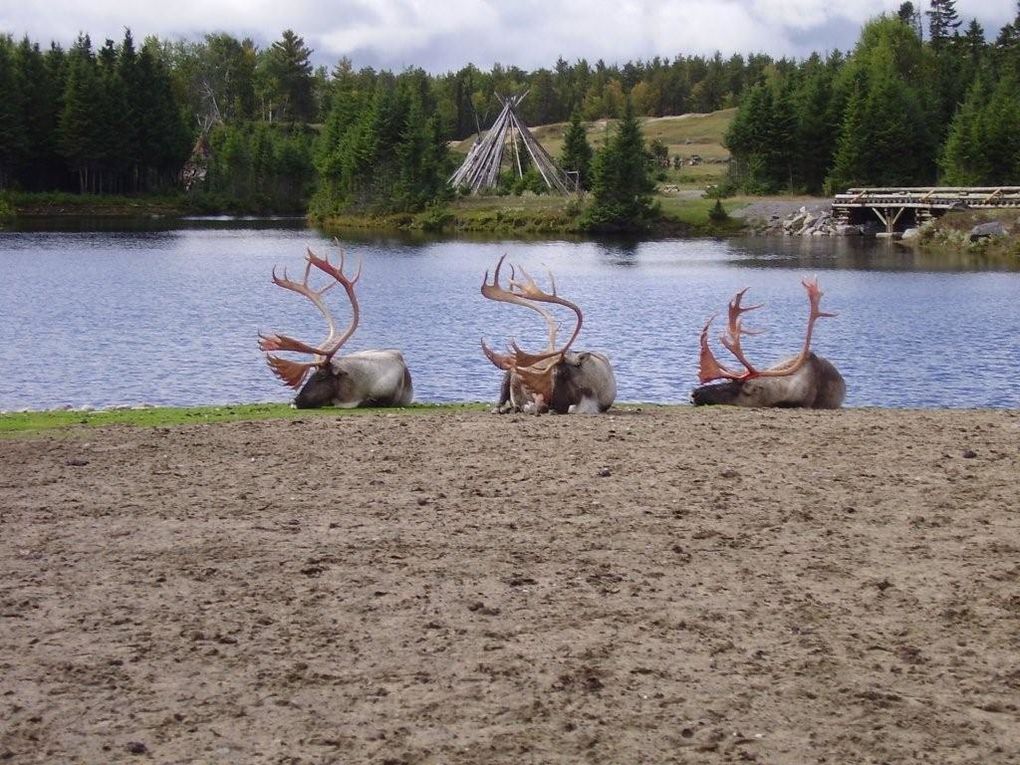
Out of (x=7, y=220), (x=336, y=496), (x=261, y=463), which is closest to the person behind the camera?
(x=336, y=496)

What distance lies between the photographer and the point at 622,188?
9044 centimetres

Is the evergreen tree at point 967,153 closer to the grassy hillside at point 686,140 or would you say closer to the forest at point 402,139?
the forest at point 402,139

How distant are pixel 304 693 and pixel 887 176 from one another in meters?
95.5

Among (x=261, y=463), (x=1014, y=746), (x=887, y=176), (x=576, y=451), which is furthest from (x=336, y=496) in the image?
(x=887, y=176)

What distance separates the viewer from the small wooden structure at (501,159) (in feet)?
344

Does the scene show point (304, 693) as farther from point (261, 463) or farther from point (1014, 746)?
point (261, 463)

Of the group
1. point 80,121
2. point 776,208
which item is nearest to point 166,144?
point 80,121

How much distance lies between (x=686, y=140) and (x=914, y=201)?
294ft

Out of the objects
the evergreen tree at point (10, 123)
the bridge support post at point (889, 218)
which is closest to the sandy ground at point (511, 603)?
the bridge support post at point (889, 218)

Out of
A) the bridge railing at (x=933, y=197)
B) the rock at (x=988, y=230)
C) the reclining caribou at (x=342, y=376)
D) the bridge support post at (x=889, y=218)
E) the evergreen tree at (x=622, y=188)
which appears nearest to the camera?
the reclining caribou at (x=342, y=376)

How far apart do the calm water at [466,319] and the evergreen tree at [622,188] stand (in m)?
18.7

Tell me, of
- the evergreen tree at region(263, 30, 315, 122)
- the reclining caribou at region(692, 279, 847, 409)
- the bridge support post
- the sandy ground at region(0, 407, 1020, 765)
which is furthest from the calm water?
the evergreen tree at region(263, 30, 315, 122)

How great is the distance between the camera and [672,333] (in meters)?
34.2

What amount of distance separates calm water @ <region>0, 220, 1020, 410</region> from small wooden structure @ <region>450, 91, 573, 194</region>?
34.6m
